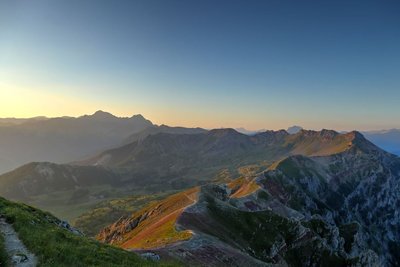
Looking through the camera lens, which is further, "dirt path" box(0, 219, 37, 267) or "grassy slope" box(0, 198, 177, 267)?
"grassy slope" box(0, 198, 177, 267)

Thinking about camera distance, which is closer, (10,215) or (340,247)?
(10,215)

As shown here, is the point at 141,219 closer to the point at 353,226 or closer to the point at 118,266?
the point at 353,226

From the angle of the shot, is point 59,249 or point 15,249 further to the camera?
point 59,249

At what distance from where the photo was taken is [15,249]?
27.0 meters

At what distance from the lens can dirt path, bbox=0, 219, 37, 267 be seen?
2394 cm

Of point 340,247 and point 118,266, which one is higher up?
point 118,266

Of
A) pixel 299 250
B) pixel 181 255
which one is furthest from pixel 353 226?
pixel 181 255

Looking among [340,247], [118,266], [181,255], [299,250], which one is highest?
[118,266]

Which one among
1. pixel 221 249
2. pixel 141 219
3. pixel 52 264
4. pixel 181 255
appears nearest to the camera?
pixel 52 264

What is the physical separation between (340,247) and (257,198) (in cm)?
4091

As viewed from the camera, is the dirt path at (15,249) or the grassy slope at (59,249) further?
the grassy slope at (59,249)

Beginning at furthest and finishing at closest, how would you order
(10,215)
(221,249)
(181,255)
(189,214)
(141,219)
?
(141,219)
(189,214)
(221,249)
(181,255)
(10,215)

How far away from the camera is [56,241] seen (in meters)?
30.1

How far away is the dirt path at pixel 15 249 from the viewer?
78.6ft
